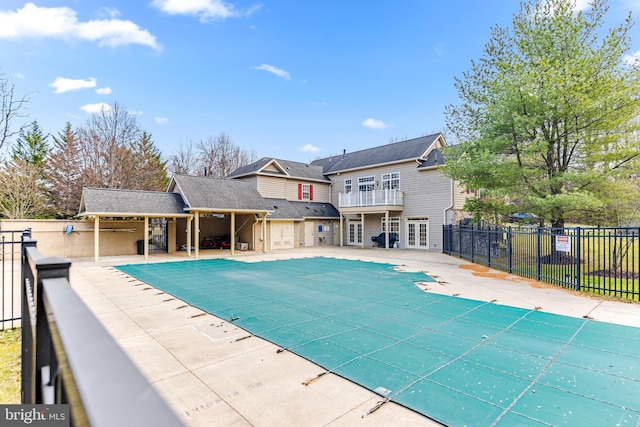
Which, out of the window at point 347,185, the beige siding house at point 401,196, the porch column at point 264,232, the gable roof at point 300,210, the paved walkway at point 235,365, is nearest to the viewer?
the paved walkway at point 235,365

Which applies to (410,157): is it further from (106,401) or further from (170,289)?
(106,401)

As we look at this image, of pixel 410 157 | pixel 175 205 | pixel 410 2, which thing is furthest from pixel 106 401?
pixel 410 157

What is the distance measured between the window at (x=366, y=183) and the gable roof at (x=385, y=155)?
36.1 inches

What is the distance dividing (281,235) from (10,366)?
17498 millimetres

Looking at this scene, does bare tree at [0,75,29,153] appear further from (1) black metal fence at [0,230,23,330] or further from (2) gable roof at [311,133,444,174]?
(2) gable roof at [311,133,444,174]

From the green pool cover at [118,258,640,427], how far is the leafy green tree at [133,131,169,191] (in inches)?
870

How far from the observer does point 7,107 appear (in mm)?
7223

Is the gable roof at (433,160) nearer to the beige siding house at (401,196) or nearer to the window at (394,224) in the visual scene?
the beige siding house at (401,196)

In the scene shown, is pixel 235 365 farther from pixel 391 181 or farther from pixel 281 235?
pixel 391 181

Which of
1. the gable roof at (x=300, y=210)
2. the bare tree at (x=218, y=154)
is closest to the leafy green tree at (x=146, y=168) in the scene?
the bare tree at (x=218, y=154)

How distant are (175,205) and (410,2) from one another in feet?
52.5

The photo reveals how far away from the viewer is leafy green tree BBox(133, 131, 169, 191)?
93.0 ft

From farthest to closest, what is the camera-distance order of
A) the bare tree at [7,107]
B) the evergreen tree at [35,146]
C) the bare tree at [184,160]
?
1. the bare tree at [184,160]
2. the evergreen tree at [35,146]
3. the bare tree at [7,107]

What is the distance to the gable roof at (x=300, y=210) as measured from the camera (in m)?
22.0
